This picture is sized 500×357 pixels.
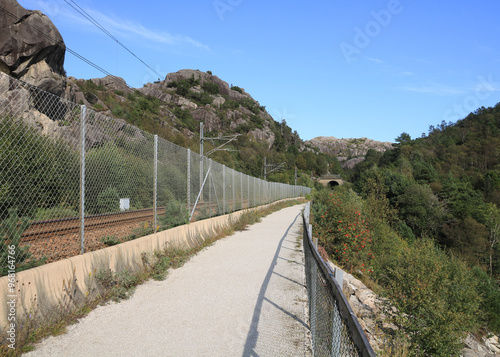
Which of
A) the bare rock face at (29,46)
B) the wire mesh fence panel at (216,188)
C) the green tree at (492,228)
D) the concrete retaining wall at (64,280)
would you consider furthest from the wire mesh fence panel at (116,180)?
the green tree at (492,228)

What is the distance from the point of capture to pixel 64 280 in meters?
4.98

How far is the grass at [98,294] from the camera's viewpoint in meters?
4.10

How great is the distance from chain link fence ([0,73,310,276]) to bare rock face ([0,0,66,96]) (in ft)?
83.7

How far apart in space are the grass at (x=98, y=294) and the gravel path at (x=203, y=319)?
0.13 m

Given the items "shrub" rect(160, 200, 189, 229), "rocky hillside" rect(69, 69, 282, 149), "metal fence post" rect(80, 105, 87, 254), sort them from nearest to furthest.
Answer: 1. "metal fence post" rect(80, 105, 87, 254)
2. "shrub" rect(160, 200, 189, 229)
3. "rocky hillside" rect(69, 69, 282, 149)

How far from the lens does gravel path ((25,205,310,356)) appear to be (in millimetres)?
4270

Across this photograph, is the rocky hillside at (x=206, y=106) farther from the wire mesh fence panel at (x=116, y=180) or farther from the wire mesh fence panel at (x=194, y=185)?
the wire mesh fence panel at (x=116, y=180)

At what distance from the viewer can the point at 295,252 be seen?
12.0 meters

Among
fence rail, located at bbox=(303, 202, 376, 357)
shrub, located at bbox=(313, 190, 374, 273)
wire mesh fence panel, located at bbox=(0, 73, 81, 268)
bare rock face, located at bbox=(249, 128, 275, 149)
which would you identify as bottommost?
shrub, located at bbox=(313, 190, 374, 273)

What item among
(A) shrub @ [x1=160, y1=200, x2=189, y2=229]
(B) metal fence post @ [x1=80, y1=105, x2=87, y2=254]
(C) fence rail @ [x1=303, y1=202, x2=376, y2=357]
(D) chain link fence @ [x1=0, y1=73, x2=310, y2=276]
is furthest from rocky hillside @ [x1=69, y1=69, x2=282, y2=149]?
(C) fence rail @ [x1=303, y1=202, x2=376, y2=357]

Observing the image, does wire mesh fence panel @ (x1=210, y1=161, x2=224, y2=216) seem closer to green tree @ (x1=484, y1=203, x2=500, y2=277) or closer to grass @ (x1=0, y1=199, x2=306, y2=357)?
grass @ (x1=0, y1=199, x2=306, y2=357)

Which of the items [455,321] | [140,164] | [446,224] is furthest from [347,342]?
[446,224]

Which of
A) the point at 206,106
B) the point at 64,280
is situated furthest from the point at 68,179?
the point at 206,106

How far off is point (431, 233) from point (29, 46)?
2451 inches
